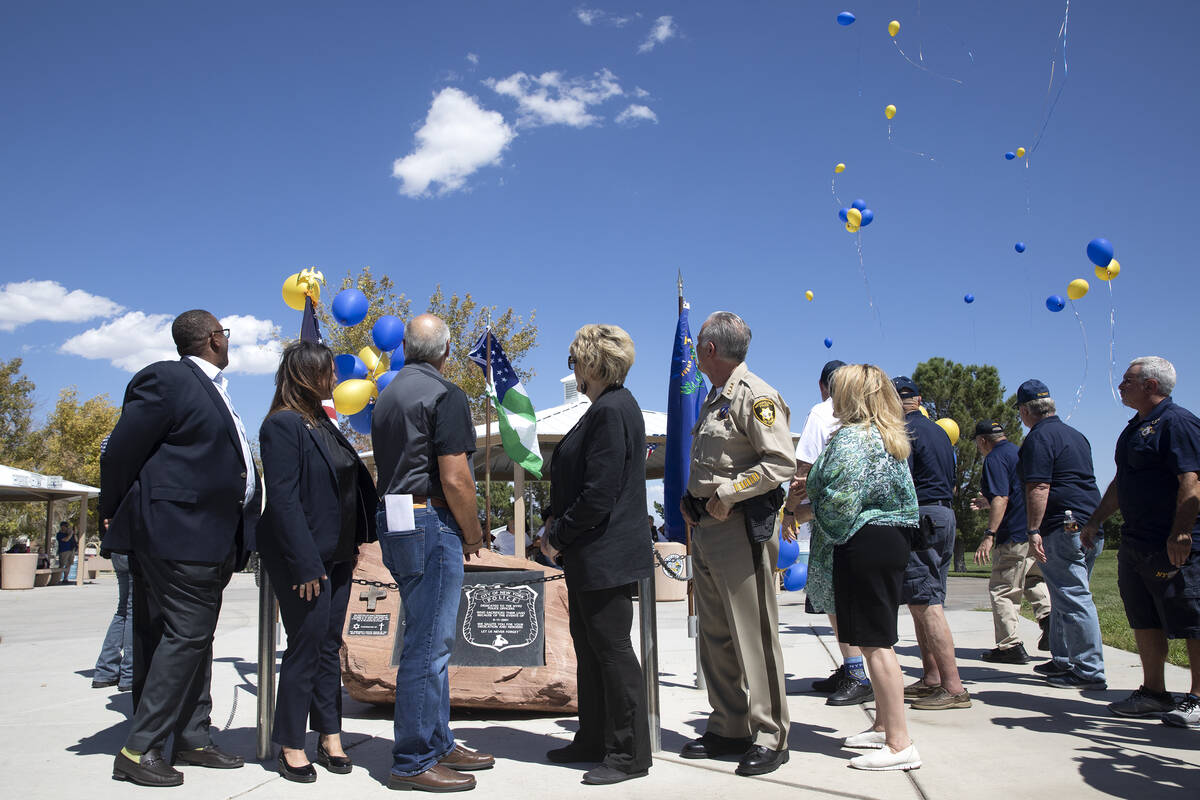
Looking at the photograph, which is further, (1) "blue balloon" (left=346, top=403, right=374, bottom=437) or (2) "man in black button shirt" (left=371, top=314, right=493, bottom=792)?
(1) "blue balloon" (left=346, top=403, right=374, bottom=437)

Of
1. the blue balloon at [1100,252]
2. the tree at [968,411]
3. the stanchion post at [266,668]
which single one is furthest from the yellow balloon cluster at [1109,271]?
the tree at [968,411]

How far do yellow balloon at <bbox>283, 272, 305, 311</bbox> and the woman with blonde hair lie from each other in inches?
227

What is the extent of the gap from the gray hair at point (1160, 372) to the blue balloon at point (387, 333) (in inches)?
263

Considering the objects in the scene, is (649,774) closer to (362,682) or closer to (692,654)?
(362,682)

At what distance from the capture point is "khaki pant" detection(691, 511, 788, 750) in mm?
3570

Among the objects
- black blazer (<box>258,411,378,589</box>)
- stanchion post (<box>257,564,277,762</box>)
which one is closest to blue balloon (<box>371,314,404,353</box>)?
stanchion post (<box>257,564,277,762</box>)

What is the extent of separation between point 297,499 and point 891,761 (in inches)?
111

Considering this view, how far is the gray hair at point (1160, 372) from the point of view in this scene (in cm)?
446

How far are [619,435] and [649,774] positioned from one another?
1492 millimetres

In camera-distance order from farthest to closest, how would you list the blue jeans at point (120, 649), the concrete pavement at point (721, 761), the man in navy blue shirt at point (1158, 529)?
the blue jeans at point (120, 649)
the man in navy blue shirt at point (1158, 529)
the concrete pavement at point (721, 761)

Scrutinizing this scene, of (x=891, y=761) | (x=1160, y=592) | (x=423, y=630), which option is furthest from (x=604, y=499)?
(x=1160, y=592)

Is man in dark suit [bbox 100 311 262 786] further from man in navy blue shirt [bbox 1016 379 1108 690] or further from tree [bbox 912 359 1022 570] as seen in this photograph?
tree [bbox 912 359 1022 570]

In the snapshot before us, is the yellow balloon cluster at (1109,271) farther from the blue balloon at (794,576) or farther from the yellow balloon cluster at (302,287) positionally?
the yellow balloon cluster at (302,287)

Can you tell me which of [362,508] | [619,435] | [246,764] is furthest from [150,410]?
[619,435]
